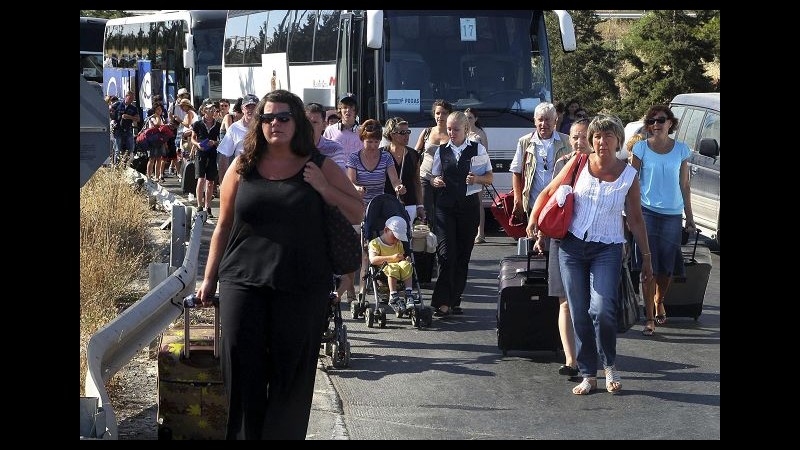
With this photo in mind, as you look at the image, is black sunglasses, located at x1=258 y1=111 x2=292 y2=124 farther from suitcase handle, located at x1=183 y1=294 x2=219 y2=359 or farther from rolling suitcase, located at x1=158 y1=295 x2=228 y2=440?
rolling suitcase, located at x1=158 y1=295 x2=228 y2=440

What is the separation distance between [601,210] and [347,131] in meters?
6.28

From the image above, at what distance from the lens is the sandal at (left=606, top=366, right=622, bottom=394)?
8617 mm

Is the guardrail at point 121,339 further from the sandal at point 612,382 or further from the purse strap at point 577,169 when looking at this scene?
the sandal at point 612,382

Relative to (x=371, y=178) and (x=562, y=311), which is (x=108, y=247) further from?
(x=562, y=311)

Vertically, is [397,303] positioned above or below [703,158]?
below

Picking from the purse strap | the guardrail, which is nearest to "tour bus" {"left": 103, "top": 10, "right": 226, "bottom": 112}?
the guardrail

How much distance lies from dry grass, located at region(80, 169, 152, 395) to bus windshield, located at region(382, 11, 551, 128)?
423cm

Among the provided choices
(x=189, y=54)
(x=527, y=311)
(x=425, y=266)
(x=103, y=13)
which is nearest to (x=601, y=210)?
(x=527, y=311)

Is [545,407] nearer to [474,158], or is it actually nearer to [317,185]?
[317,185]

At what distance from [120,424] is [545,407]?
2569 millimetres

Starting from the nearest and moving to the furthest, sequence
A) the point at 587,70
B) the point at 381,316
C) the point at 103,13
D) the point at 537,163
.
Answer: the point at 381,316 → the point at 537,163 → the point at 587,70 → the point at 103,13

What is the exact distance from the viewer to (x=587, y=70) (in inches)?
1463
